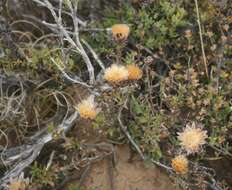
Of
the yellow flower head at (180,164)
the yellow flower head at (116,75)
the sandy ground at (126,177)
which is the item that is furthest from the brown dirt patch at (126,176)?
the yellow flower head at (116,75)

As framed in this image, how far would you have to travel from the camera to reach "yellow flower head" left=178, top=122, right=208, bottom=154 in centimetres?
201

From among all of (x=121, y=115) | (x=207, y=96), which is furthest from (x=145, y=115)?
(x=207, y=96)

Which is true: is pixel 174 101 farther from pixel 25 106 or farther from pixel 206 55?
pixel 25 106

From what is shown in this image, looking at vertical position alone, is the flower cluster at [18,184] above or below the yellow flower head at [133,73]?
below

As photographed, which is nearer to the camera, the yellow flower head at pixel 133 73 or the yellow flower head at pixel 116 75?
the yellow flower head at pixel 116 75

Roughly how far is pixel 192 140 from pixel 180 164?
0.34 ft

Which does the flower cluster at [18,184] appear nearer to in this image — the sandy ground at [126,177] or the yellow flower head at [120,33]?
the sandy ground at [126,177]

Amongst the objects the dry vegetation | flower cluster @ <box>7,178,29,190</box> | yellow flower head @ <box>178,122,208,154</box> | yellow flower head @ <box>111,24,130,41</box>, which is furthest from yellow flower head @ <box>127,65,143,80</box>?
flower cluster @ <box>7,178,29,190</box>

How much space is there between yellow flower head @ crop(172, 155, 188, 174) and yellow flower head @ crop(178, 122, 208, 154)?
0.13 ft

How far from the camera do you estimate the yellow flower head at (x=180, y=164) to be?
2016mm

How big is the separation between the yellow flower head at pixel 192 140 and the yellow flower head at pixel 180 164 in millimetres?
40

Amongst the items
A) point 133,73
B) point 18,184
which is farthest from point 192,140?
point 18,184

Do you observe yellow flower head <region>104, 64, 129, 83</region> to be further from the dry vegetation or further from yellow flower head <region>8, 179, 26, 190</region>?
yellow flower head <region>8, 179, 26, 190</region>

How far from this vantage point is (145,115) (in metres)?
2.26
